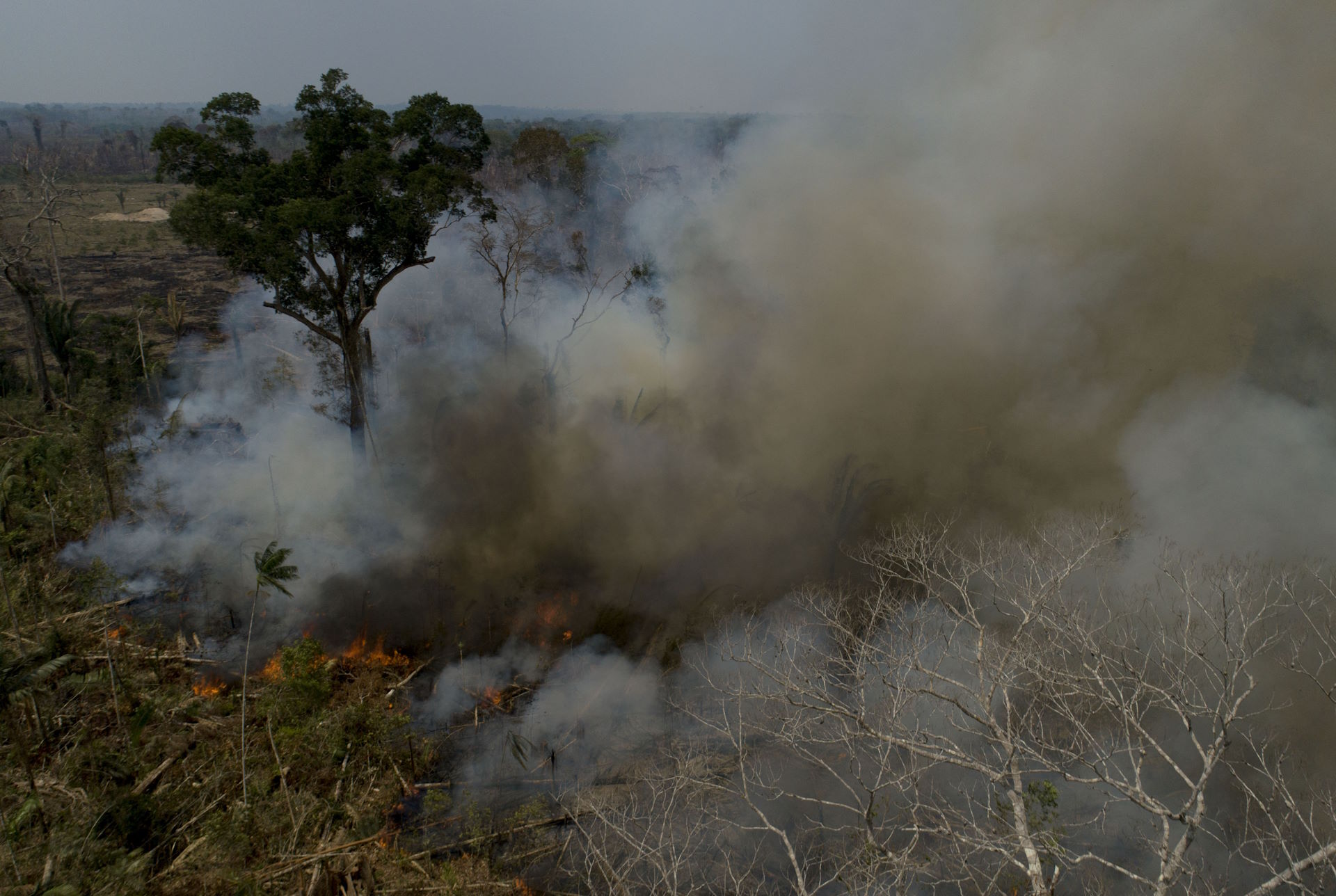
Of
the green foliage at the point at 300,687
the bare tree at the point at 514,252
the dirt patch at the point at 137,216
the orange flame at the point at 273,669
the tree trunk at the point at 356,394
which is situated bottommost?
the orange flame at the point at 273,669

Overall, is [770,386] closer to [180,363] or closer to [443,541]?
[443,541]

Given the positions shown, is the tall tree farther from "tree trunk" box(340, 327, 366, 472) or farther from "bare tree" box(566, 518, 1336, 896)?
"bare tree" box(566, 518, 1336, 896)

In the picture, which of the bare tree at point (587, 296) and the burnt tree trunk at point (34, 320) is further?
the bare tree at point (587, 296)

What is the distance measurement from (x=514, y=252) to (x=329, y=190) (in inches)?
271

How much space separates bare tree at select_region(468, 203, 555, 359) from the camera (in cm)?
2192

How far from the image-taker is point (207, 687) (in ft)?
40.1

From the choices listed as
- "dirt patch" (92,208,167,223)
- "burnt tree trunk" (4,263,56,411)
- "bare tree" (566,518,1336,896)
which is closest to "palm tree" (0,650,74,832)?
"bare tree" (566,518,1336,896)

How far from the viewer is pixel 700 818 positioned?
10055 mm

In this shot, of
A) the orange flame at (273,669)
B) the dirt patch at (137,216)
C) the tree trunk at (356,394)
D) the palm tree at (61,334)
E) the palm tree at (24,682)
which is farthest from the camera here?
the dirt patch at (137,216)

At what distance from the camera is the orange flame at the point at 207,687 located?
12000mm

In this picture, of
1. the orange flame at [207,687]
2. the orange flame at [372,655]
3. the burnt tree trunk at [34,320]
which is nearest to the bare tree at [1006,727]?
the orange flame at [372,655]

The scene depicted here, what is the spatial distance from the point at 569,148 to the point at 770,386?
89.1 feet

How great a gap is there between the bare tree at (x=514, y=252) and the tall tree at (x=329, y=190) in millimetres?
4368

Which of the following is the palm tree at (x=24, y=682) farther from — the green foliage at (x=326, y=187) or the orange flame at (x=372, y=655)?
the green foliage at (x=326, y=187)
